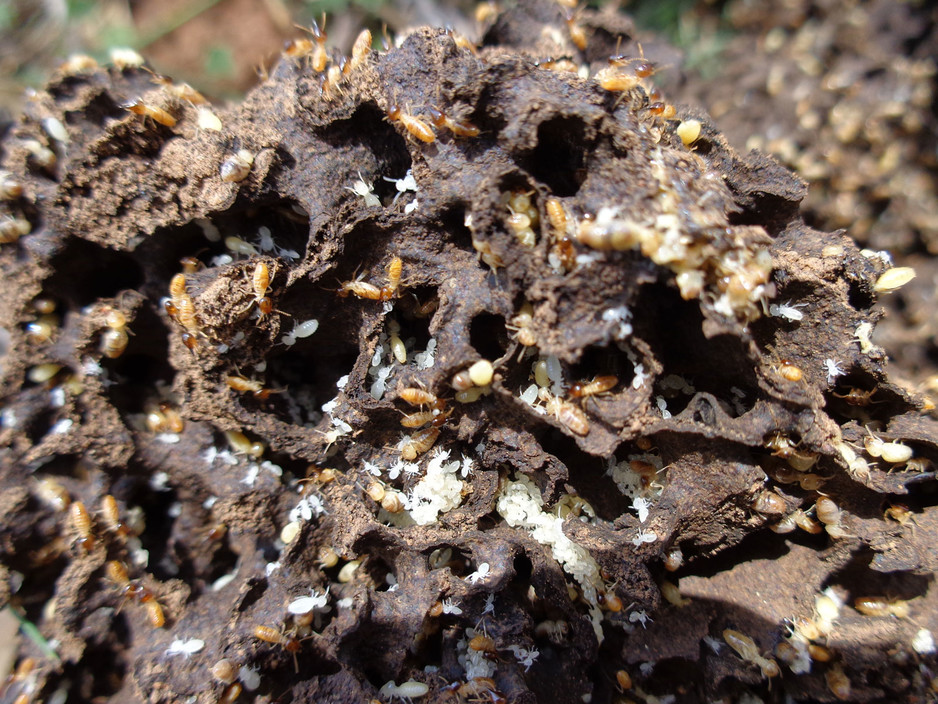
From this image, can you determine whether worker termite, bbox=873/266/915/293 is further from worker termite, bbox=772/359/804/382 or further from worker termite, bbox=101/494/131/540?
worker termite, bbox=101/494/131/540

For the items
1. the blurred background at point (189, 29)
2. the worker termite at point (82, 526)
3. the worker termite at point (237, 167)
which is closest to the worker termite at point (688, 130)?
the worker termite at point (237, 167)

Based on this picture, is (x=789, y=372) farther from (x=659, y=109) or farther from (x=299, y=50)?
(x=299, y=50)

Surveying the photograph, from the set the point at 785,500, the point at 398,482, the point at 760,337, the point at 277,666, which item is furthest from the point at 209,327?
the point at 785,500

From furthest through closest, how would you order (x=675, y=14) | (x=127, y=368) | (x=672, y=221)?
1. (x=675, y=14)
2. (x=127, y=368)
3. (x=672, y=221)

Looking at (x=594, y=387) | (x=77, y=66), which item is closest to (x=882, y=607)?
(x=594, y=387)

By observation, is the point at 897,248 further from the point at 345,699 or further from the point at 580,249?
the point at 345,699

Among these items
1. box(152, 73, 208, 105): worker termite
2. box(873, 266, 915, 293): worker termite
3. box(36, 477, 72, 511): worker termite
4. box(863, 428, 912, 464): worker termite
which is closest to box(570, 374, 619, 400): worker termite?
box(863, 428, 912, 464): worker termite
